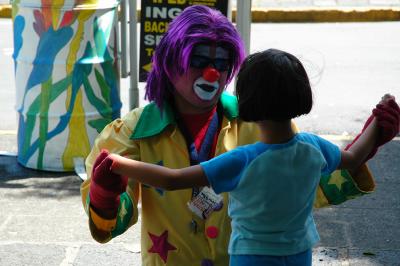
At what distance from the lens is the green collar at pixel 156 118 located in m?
2.82

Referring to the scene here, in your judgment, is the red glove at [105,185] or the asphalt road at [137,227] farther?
the asphalt road at [137,227]

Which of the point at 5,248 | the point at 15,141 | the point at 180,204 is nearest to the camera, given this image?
the point at 180,204

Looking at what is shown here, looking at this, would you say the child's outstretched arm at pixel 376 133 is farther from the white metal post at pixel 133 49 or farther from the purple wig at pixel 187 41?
the white metal post at pixel 133 49

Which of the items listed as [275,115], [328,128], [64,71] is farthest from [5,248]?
[328,128]

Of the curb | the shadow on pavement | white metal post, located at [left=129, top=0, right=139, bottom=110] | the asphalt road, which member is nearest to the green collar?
the asphalt road

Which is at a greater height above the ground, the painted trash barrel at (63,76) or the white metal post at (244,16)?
the white metal post at (244,16)

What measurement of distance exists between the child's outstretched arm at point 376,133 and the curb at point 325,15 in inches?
452

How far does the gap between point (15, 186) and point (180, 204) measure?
338cm

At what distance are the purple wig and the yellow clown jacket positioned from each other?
0.13 m

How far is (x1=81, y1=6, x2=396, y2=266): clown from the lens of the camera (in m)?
2.76

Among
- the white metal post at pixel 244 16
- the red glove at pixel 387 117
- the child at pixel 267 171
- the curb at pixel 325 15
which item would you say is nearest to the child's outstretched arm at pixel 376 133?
the red glove at pixel 387 117

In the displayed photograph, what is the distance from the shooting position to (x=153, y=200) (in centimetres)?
284

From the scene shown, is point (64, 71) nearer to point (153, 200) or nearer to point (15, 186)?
point (15, 186)

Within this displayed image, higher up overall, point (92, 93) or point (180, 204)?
point (180, 204)
